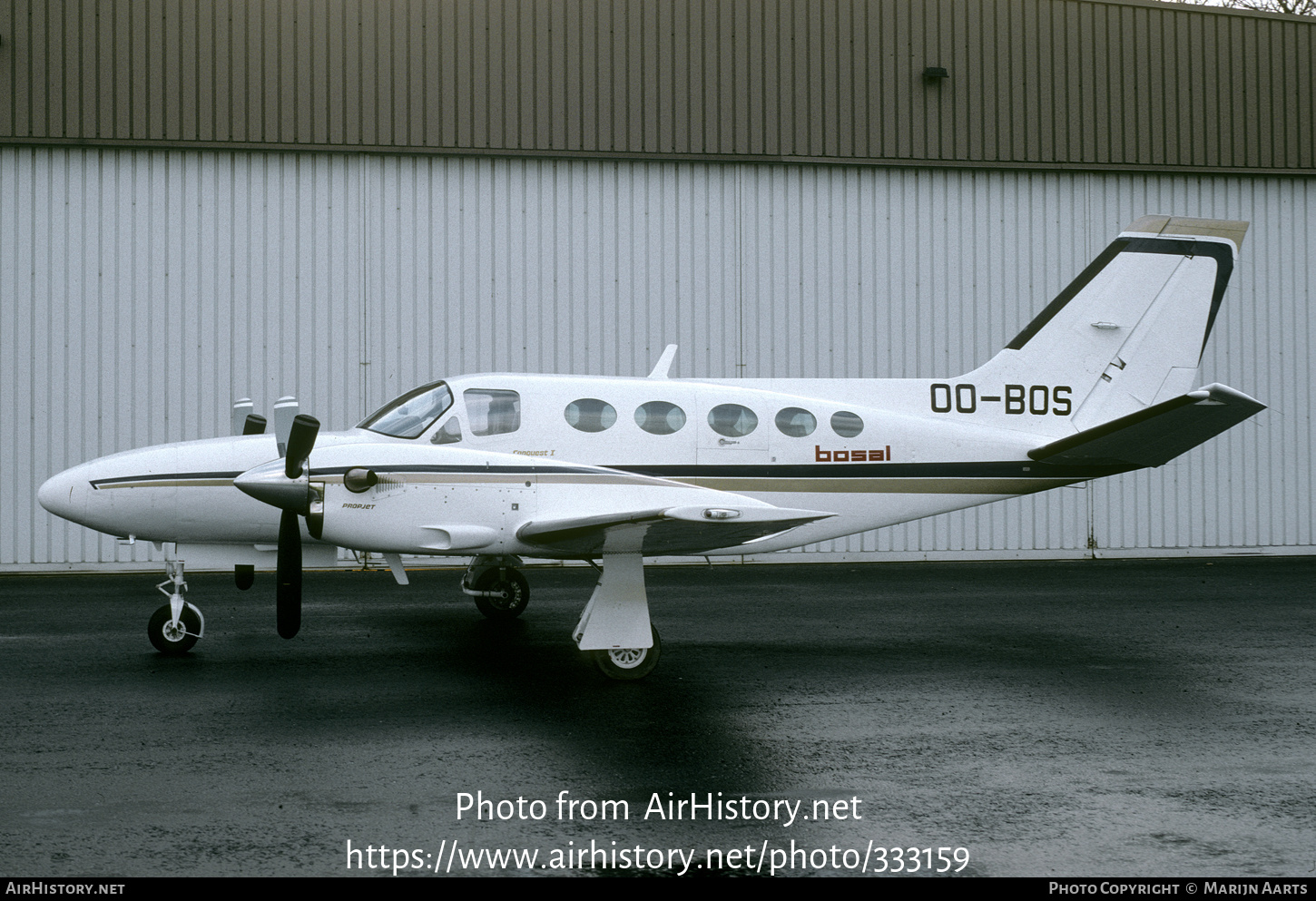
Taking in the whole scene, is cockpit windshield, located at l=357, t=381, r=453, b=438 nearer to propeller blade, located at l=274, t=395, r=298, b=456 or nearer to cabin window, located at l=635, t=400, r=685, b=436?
propeller blade, located at l=274, t=395, r=298, b=456

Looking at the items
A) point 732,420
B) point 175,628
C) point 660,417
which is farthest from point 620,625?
point 175,628

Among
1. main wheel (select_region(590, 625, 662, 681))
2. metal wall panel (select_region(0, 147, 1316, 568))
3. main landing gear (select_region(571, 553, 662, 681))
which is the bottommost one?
main wheel (select_region(590, 625, 662, 681))

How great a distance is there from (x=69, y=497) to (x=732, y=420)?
19.1ft

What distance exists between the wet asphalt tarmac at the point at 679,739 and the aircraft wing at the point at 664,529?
3.53 ft

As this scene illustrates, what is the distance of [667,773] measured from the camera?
5.83m

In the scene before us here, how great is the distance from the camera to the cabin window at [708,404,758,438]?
9.98 m

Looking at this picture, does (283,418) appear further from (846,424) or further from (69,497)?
(846,424)

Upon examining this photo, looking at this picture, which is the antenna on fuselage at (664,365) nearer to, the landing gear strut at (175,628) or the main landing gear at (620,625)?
the main landing gear at (620,625)

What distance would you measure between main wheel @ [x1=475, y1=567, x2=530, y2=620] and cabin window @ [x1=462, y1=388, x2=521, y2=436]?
2.22 m

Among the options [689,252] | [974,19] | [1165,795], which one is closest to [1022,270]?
[974,19]

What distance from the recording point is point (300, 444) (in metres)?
7.62

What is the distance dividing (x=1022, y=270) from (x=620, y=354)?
732 cm

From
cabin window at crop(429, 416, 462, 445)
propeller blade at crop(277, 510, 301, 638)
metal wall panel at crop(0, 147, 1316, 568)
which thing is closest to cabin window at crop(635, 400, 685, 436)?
cabin window at crop(429, 416, 462, 445)

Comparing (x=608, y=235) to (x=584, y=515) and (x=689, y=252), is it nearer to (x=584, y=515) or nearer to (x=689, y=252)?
(x=689, y=252)
